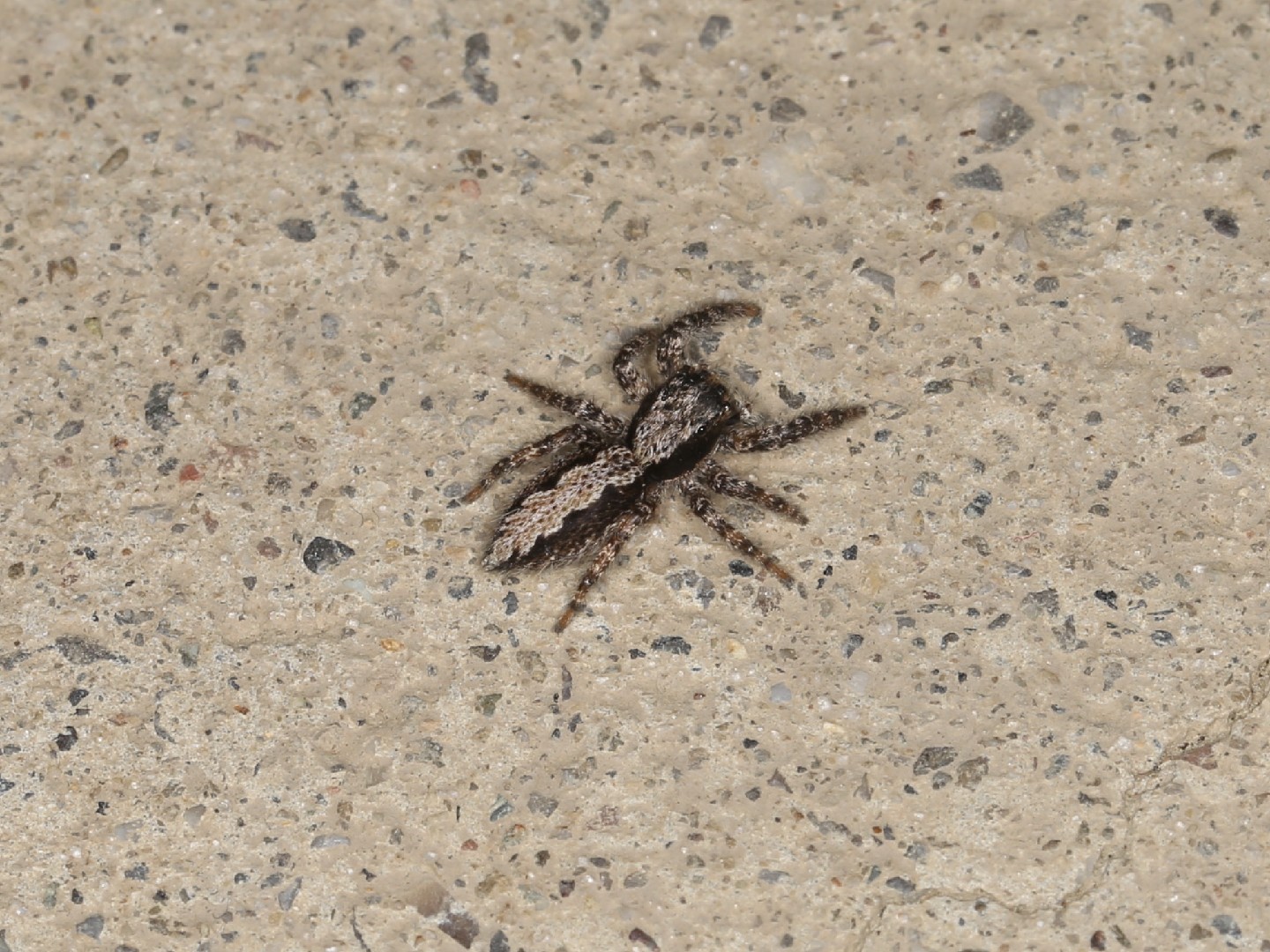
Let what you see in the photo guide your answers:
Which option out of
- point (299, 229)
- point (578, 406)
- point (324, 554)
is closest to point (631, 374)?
point (578, 406)

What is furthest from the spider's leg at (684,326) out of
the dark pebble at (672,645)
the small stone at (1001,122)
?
the small stone at (1001,122)

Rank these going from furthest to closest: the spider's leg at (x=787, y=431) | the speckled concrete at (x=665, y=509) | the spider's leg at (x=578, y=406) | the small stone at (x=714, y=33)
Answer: the small stone at (x=714, y=33) → the spider's leg at (x=578, y=406) → the spider's leg at (x=787, y=431) → the speckled concrete at (x=665, y=509)

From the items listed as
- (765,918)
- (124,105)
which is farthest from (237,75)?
(765,918)

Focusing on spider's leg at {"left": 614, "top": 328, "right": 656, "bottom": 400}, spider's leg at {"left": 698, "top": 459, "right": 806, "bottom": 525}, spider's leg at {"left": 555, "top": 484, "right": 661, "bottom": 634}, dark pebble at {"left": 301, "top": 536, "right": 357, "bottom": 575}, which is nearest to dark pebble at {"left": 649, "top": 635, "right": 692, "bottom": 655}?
spider's leg at {"left": 555, "top": 484, "right": 661, "bottom": 634}

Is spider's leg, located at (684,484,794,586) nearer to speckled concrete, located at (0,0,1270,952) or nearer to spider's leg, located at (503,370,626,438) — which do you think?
speckled concrete, located at (0,0,1270,952)

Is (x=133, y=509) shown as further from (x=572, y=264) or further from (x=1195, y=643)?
(x=1195, y=643)

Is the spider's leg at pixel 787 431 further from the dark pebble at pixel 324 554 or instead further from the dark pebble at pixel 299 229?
the dark pebble at pixel 299 229
